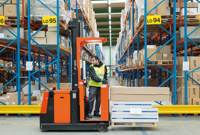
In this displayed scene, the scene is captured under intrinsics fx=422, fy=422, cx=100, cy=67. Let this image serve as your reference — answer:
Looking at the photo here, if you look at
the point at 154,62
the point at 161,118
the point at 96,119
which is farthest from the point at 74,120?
the point at 154,62

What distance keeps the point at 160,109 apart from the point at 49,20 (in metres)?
4.00

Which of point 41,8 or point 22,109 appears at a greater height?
point 41,8

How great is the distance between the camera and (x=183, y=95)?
39.2ft

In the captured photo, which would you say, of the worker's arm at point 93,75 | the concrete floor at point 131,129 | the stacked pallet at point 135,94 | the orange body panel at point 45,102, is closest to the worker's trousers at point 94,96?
the worker's arm at point 93,75

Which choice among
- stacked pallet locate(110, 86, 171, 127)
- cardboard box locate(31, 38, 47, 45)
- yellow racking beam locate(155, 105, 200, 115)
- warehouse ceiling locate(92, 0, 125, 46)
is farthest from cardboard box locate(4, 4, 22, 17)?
warehouse ceiling locate(92, 0, 125, 46)

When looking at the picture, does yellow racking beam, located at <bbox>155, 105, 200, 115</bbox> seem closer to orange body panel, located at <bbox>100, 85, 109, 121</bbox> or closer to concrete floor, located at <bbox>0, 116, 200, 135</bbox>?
concrete floor, located at <bbox>0, 116, 200, 135</bbox>

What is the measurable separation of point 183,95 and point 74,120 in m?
4.05

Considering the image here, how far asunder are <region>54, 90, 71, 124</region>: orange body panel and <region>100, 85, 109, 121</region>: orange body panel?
2.43 ft

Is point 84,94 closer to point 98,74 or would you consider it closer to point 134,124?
point 98,74

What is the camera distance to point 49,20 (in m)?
12.0

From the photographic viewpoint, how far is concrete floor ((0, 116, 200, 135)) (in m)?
9.06

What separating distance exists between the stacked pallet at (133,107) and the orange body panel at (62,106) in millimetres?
1008

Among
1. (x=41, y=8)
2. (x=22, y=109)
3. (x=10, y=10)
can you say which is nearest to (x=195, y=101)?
(x=22, y=109)

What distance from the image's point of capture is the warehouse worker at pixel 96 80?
932cm
